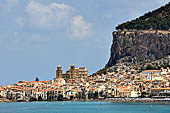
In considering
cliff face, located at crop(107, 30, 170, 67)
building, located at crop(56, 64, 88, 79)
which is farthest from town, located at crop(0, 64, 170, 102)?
building, located at crop(56, 64, 88, 79)

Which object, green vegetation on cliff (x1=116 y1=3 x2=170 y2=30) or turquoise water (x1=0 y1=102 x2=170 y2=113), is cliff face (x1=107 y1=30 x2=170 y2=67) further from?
turquoise water (x1=0 y1=102 x2=170 y2=113)

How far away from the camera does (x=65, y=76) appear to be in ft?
566

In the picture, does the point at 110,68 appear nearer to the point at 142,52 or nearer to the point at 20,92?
the point at 142,52

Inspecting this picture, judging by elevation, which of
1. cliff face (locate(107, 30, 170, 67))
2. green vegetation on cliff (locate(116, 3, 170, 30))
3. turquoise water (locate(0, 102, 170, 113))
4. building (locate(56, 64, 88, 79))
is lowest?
turquoise water (locate(0, 102, 170, 113))

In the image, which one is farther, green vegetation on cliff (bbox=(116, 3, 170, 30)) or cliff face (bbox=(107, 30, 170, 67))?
green vegetation on cliff (bbox=(116, 3, 170, 30))

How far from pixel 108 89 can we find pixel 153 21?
144 ft

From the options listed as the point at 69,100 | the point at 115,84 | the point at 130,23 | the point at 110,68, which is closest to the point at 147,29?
the point at 130,23

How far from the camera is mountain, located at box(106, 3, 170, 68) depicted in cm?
14875

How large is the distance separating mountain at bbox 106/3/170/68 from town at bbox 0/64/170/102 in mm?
5315

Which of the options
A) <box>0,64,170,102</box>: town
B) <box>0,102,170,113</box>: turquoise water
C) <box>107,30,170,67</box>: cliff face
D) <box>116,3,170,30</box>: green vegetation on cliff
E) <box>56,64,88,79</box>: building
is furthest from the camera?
<box>56,64,88,79</box>: building

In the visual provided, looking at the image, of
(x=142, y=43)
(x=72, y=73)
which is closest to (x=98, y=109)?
(x=142, y=43)

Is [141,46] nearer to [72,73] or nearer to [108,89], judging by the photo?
[108,89]

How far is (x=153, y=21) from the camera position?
524ft

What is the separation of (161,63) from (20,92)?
47.0m
